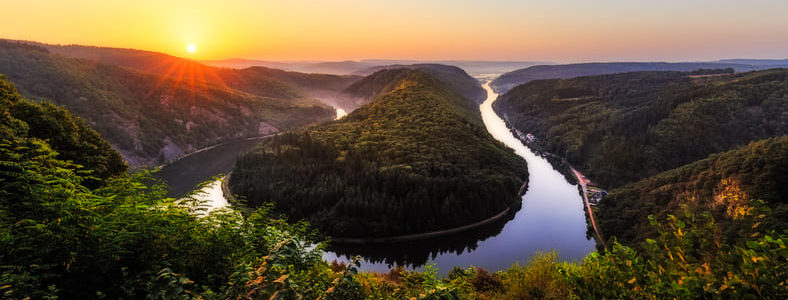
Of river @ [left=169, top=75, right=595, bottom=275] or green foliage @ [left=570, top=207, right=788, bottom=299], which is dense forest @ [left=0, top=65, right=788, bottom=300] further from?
river @ [left=169, top=75, right=595, bottom=275]

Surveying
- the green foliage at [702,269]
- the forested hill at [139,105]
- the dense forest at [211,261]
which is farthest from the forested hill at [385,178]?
the forested hill at [139,105]

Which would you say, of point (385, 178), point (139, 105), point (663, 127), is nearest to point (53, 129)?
point (385, 178)

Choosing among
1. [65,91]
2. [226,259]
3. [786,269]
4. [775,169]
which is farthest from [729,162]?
[65,91]

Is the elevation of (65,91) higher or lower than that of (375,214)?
higher

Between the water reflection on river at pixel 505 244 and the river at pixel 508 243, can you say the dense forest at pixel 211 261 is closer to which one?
the river at pixel 508 243

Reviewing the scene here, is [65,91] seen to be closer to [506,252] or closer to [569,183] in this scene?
[506,252]

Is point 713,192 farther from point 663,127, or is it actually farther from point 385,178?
point 663,127

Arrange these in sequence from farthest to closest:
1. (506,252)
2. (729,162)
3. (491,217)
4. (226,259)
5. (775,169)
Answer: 1. (491,217)
2. (506,252)
3. (729,162)
4. (775,169)
5. (226,259)
